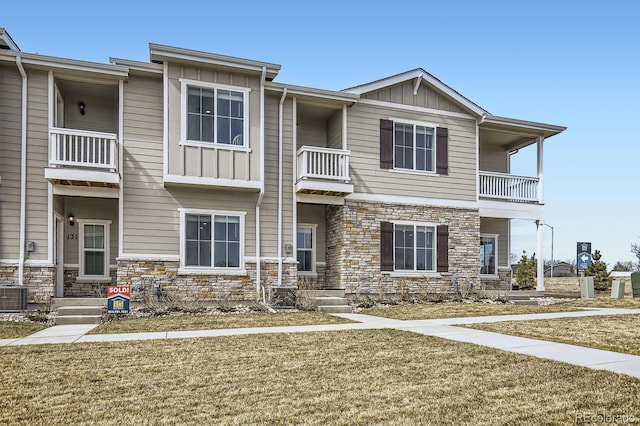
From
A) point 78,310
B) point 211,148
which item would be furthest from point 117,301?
point 211,148

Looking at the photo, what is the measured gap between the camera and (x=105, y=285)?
14.2 metres

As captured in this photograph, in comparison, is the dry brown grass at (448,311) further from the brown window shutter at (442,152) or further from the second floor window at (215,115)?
the second floor window at (215,115)

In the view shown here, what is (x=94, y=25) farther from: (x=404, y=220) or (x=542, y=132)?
(x=542, y=132)

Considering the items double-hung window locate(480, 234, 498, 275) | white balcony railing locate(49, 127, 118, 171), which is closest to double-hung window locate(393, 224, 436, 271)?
double-hung window locate(480, 234, 498, 275)

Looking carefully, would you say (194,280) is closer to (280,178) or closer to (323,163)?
(280,178)

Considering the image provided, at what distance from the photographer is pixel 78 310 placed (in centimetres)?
1122

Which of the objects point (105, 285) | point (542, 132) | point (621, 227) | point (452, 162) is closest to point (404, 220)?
point (452, 162)

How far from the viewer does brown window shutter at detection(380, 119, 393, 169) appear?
52.2 ft

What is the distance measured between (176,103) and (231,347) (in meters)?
8.28

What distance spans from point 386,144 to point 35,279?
10.8m

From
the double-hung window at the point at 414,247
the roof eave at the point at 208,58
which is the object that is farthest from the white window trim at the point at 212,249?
the double-hung window at the point at 414,247

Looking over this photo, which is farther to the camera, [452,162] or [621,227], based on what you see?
[621,227]

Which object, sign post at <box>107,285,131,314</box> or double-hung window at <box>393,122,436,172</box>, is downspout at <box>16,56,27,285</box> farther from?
double-hung window at <box>393,122,436,172</box>

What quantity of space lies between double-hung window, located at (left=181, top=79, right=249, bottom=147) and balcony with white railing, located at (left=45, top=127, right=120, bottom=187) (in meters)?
2.01
